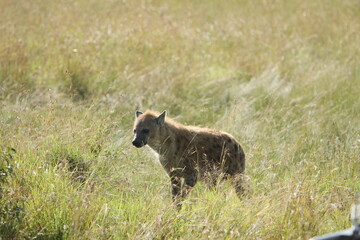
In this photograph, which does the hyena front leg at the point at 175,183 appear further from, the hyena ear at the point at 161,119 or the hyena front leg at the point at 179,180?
the hyena ear at the point at 161,119

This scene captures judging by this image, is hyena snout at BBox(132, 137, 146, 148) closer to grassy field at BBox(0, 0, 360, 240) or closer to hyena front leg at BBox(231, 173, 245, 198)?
grassy field at BBox(0, 0, 360, 240)

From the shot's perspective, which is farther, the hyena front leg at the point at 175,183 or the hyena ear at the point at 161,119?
the hyena ear at the point at 161,119

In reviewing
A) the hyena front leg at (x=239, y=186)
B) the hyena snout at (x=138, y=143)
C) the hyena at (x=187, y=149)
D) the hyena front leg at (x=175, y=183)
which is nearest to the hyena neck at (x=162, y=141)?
the hyena at (x=187, y=149)

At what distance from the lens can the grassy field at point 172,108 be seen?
439 centimetres

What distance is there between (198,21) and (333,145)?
6175mm

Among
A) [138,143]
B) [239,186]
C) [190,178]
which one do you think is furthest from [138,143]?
[239,186]

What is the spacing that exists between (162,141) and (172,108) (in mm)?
2165

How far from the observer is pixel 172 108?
8047 mm

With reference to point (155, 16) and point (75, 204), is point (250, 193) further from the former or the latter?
point (155, 16)

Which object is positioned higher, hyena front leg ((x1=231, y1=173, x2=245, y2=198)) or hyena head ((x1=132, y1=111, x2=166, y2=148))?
hyena head ((x1=132, y1=111, x2=166, y2=148))

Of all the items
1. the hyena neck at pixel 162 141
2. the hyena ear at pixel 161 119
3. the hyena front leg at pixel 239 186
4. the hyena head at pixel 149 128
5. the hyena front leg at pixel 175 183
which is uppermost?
the hyena ear at pixel 161 119

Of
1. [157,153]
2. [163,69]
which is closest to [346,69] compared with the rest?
[163,69]

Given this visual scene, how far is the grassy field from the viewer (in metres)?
4.39

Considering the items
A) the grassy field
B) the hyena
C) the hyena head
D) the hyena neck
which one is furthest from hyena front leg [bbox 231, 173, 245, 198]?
the hyena head
